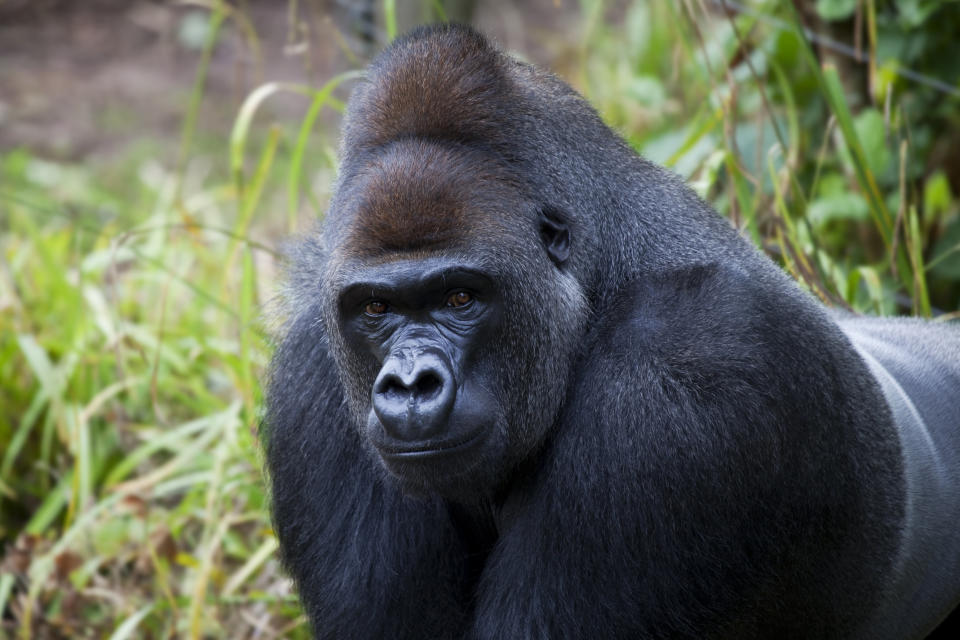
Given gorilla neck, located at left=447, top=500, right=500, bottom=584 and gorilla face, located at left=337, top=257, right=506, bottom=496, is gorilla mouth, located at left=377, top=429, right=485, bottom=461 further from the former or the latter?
gorilla neck, located at left=447, top=500, right=500, bottom=584

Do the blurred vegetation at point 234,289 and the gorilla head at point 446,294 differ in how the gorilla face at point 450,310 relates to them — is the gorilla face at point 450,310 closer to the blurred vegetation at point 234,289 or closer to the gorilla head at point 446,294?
the gorilla head at point 446,294

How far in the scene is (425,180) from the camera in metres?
2.84

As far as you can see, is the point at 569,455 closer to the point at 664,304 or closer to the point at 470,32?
the point at 664,304

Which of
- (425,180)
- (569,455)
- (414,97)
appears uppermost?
(414,97)

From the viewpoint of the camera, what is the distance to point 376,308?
288cm

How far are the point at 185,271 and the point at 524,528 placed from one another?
151 inches

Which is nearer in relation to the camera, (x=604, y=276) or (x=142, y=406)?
(x=604, y=276)

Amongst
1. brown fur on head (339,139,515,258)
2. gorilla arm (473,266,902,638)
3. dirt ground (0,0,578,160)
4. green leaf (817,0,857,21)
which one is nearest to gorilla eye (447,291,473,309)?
brown fur on head (339,139,515,258)

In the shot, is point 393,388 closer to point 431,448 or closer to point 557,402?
point 431,448

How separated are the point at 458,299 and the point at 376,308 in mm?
209

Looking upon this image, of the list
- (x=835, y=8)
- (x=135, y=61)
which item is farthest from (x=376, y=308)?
(x=135, y=61)

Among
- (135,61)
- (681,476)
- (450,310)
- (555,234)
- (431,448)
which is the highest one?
(135,61)

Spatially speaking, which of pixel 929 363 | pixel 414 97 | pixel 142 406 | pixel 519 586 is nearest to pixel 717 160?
pixel 929 363

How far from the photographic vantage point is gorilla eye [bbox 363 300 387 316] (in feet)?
9.44
